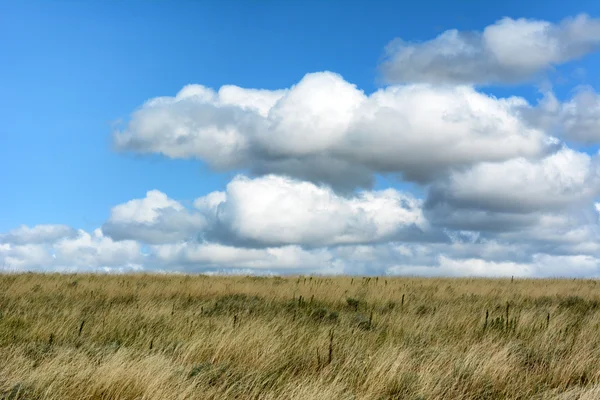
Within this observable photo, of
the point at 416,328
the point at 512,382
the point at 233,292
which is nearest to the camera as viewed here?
the point at 512,382

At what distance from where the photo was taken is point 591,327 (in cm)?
1070

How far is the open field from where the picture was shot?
5.95 metres

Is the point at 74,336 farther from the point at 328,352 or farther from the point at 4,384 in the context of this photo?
the point at 328,352

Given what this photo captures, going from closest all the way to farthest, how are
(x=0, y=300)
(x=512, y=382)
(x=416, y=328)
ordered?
(x=512, y=382) → (x=416, y=328) → (x=0, y=300)

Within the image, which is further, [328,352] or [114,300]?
[114,300]

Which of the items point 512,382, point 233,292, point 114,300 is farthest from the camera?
point 233,292

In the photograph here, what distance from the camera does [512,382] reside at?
6.82 metres

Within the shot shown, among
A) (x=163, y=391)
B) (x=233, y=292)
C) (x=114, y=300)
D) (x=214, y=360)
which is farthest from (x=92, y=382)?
(x=233, y=292)

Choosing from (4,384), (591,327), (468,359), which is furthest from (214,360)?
(591,327)

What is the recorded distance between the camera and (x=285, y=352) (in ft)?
26.2

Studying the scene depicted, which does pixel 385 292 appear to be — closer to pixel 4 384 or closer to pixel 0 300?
pixel 0 300

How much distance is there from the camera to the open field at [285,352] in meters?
5.95

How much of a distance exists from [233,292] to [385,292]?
4.71 m

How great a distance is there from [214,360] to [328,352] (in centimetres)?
165
